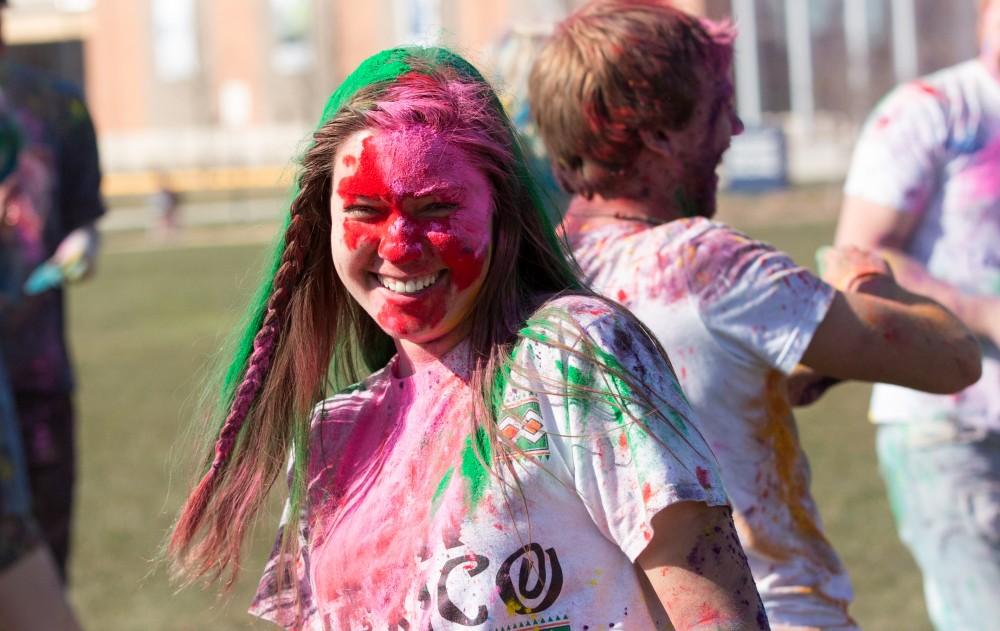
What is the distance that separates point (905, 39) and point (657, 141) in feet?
144

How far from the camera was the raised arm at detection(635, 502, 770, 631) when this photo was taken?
1.76m

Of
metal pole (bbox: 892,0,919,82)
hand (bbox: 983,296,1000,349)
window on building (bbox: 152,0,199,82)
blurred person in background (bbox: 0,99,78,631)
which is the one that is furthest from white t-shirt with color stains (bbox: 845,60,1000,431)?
window on building (bbox: 152,0,199,82)

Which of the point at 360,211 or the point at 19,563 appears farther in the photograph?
the point at 19,563

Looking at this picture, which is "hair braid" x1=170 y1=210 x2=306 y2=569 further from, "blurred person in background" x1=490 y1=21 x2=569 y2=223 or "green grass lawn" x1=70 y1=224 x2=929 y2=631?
"blurred person in background" x1=490 y1=21 x2=569 y2=223

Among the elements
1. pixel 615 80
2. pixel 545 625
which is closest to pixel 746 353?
pixel 615 80

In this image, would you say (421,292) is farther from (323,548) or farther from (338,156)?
(323,548)

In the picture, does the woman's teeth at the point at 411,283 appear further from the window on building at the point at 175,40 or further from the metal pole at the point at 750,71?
the window on building at the point at 175,40

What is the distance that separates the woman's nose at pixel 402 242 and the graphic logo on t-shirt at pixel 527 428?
24cm

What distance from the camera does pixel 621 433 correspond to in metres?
1.79

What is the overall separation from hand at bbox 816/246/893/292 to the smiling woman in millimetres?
686

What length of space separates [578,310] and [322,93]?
46.6 m

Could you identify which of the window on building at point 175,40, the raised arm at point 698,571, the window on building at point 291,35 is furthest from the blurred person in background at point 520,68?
the window on building at point 175,40

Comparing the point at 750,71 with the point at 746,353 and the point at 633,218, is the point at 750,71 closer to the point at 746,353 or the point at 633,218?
the point at 633,218

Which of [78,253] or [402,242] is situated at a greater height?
[402,242]
